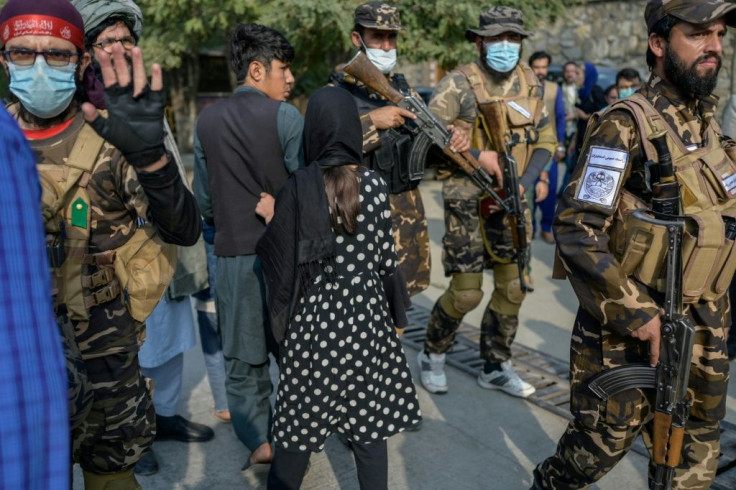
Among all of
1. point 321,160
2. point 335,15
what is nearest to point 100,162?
point 321,160

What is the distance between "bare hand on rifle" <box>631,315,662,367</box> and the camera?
7.29ft

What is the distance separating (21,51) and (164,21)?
9.60 metres

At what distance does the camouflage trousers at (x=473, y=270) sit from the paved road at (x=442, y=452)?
12.6 inches

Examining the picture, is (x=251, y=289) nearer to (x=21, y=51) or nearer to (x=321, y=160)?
(x=321, y=160)

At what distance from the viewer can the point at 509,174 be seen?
394 centimetres

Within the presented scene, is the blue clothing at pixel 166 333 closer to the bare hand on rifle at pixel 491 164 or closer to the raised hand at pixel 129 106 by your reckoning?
the raised hand at pixel 129 106

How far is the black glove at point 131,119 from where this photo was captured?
5.72 ft

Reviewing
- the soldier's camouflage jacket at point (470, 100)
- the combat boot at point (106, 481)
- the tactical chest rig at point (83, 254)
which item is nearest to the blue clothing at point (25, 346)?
the tactical chest rig at point (83, 254)

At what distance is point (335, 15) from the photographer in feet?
27.9

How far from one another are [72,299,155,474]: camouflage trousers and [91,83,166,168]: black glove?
682 millimetres

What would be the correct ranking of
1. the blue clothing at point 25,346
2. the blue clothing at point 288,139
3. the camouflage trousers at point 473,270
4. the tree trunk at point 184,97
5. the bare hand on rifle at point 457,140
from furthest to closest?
the tree trunk at point 184,97
the camouflage trousers at point 473,270
the bare hand on rifle at point 457,140
the blue clothing at point 288,139
the blue clothing at point 25,346

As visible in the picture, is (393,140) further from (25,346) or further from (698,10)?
(25,346)

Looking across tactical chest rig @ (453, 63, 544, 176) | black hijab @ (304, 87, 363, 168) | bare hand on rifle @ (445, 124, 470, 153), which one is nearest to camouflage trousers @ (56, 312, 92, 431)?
black hijab @ (304, 87, 363, 168)

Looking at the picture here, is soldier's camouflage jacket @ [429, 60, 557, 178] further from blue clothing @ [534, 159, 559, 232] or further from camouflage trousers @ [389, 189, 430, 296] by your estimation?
blue clothing @ [534, 159, 559, 232]
